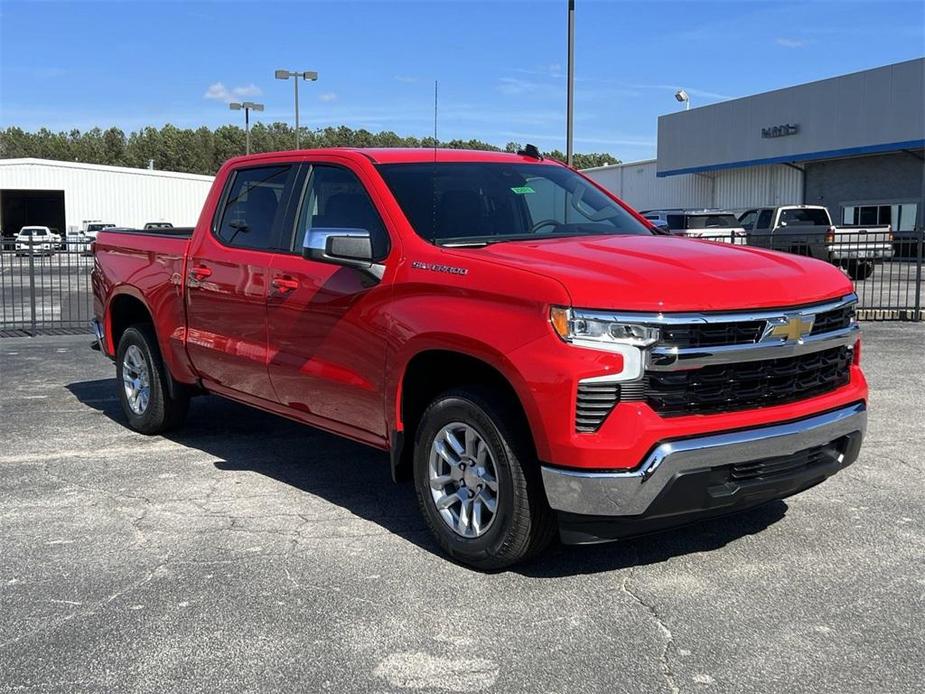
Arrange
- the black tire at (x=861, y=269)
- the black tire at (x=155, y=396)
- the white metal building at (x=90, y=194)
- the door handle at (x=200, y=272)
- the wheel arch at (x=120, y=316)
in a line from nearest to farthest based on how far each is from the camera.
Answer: the door handle at (x=200, y=272), the black tire at (x=155, y=396), the wheel arch at (x=120, y=316), the black tire at (x=861, y=269), the white metal building at (x=90, y=194)

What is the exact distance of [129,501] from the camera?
5.66 metres

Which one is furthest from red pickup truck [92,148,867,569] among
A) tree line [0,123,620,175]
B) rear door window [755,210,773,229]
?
tree line [0,123,620,175]

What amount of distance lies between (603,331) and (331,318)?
176 cm

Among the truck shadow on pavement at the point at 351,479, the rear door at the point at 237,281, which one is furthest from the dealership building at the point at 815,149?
the rear door at the point at 237,281

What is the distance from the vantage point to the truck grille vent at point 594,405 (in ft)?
13.0

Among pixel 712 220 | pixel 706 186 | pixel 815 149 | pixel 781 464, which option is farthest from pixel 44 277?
pixel 706 186

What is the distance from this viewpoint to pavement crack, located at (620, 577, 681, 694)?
3424 mm

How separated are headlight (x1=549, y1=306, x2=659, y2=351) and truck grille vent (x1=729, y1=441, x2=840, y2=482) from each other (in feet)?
2.20

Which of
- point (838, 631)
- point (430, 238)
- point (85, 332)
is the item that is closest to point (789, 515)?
point (838, 631)

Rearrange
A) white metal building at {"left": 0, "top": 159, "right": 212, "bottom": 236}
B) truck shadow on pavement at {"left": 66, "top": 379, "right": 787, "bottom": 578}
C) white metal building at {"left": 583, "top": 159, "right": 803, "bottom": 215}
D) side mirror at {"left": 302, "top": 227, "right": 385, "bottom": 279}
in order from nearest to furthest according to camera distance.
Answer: truck shadow on pavement at {"left": 66, "top": 379, "right": 787, "bottom": 578}
side mirror at {"left": 302, "top": 227, "right": 385, "bottom": 279}
white metal building at {"left": 583, "top": 159, "right": 803, "bottom": 215}
white metal building at {"left": 0, "top": 159, "right": 212, "bottom": 236}

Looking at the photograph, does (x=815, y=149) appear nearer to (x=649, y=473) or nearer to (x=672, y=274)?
(x=672, y=274)

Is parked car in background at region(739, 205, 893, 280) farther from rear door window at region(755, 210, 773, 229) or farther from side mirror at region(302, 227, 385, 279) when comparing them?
side mirror at region(302, 227, 385, 279)

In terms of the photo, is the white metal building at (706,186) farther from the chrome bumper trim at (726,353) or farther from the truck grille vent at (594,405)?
the truck grille vent at (594,405)

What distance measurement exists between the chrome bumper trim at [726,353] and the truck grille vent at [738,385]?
48mm
